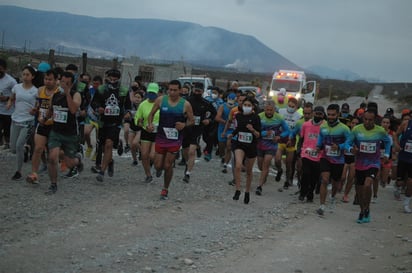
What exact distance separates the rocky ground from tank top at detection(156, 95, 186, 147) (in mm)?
972

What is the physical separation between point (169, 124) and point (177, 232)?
7.83ft

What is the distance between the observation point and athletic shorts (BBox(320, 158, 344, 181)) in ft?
33.7

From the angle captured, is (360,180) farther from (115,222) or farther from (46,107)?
(46,107)

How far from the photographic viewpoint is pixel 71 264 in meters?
5.91

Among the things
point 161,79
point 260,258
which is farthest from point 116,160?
point 161,79

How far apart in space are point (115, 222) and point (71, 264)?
180 centimetres

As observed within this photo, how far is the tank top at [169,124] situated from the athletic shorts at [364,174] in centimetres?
317

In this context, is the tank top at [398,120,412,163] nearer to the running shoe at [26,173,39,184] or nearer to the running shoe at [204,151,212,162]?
the running shoe at [204,151,212,162]

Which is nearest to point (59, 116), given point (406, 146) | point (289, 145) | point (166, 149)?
point (166, 149)

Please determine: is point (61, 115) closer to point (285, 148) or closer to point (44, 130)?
point (44, 130)

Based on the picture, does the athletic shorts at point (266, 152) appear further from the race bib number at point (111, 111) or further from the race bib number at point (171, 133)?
the race bib number at point (111, 111)

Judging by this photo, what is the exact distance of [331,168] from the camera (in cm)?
1038

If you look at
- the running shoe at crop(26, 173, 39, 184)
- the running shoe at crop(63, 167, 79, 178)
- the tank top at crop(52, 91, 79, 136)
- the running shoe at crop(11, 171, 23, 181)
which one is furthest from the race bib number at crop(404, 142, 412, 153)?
the running shoe at crop(11, 171, 23, 181)

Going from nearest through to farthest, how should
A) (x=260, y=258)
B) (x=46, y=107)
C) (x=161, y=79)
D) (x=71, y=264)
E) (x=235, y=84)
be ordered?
(x=71, y=264) → (x=260, y=258) → (x=46, y=107) → (x=235, y=84) → (x=161, y=79)
